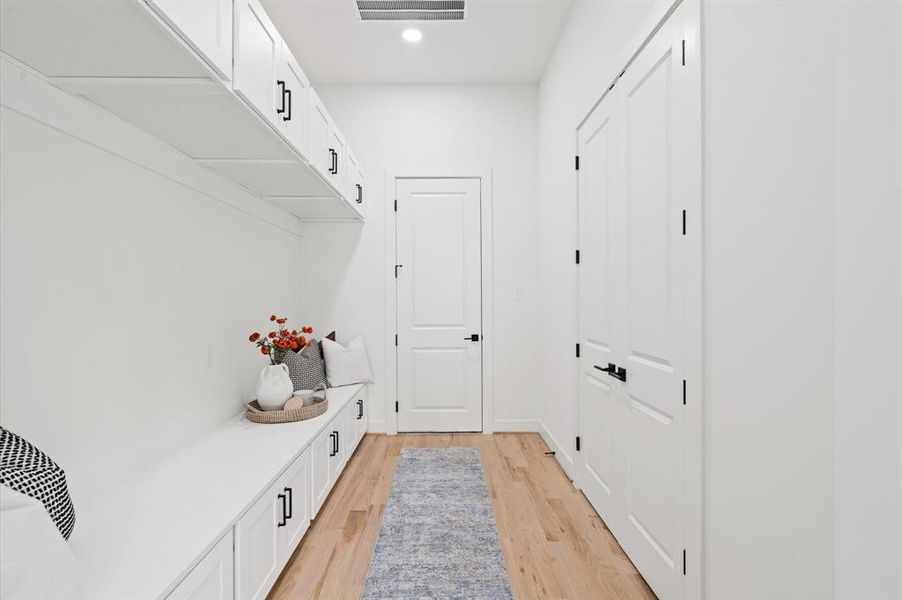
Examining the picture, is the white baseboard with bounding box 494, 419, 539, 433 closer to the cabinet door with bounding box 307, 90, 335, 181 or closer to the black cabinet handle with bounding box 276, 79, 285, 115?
the cabinet door with bounding box 307, 90, 335, 181

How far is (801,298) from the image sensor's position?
1.01m

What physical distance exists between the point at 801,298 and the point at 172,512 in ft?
6.10

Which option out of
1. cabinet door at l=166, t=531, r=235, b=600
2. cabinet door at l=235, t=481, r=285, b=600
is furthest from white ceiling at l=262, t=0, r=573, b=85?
cabinet door at l=166, t=531, r=235, b=600

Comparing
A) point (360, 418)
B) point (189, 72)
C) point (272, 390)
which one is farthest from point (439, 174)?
point (189, 72)

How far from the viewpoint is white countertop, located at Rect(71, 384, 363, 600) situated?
3.55ft

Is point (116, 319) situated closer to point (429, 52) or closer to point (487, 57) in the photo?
point (429, 52)

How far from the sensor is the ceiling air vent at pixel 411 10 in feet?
9.01

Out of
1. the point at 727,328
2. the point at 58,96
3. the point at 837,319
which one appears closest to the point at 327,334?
the point at 58,96

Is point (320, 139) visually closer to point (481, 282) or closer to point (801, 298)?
point (481, 282)

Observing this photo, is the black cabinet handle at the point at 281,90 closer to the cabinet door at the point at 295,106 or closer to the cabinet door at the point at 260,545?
the cabinet door at the point at 295,106

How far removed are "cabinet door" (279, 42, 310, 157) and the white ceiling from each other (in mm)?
1011

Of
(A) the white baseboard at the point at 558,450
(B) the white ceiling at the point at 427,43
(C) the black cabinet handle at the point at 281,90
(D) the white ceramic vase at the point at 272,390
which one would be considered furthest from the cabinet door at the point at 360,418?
(B) the white ceiling at the point at 427,43

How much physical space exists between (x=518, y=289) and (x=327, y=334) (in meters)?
1.70

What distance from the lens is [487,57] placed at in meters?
3.37
